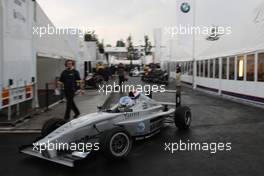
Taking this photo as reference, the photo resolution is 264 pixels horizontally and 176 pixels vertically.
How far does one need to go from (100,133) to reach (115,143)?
1.68 ft

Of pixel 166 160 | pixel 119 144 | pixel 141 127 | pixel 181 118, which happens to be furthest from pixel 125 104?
pixel 181 118

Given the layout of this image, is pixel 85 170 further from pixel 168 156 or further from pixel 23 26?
pixel 23 26

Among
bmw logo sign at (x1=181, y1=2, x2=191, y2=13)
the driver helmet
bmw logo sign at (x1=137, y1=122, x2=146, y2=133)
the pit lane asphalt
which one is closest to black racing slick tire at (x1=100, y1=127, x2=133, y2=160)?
the pit lane asphalt

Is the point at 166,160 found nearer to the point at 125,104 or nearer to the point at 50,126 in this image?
the point at 125,104

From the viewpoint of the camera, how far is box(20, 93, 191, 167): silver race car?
5.84 meters

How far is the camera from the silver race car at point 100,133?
5836mm

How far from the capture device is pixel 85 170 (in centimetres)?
555

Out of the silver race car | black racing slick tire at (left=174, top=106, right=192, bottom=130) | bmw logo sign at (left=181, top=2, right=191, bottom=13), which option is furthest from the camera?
bmw logo sign at (left=181, top=2, right=191, bottom=13)

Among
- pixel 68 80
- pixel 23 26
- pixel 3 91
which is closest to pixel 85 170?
pixel 3 91

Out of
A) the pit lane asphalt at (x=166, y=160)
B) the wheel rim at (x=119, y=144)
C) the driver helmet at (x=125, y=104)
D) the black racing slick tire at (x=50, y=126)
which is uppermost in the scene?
the driver helmet at (x=125, y=104)

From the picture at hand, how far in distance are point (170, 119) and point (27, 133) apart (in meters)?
3.97

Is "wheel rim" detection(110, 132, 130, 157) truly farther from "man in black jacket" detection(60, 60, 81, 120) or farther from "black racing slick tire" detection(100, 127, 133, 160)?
"man in black jacket" detection(60, 60, 81, 120)

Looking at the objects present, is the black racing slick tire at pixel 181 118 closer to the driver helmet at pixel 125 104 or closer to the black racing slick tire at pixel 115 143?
the driver helmet at pixel 125 104

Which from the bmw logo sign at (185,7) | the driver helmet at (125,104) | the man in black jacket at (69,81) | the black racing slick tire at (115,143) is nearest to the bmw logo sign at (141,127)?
the driver helmet at (125,104)
